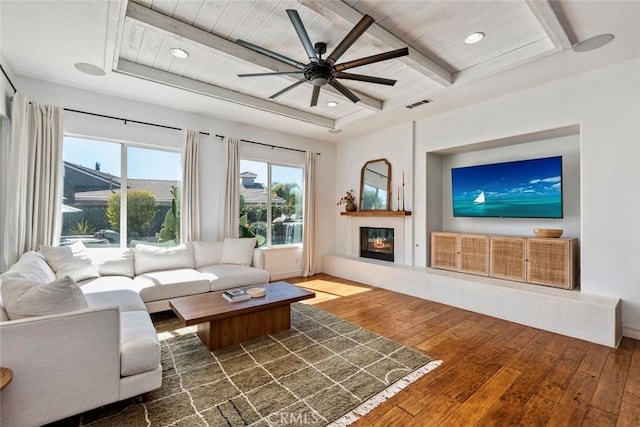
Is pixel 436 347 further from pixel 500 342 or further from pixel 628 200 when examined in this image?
pixel 628 200

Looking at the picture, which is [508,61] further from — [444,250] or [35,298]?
[35,298]

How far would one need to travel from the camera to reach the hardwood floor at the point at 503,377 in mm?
1884

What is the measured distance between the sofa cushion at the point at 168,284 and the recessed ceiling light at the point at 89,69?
239cm

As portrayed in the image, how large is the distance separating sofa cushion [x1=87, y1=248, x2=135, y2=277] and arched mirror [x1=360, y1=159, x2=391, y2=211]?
401 centimetres

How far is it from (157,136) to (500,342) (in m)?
5.07

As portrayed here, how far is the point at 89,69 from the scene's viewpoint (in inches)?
126

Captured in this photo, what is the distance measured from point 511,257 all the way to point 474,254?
18.8 inches

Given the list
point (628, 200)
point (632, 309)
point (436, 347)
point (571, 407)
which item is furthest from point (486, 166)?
point (571, 407)

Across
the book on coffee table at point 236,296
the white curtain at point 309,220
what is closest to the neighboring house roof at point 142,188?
the book on coffee table at point 236,296

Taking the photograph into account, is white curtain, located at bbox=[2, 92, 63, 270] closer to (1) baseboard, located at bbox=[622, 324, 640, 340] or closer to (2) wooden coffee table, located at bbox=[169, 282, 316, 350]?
(2) wooden coffee table, located at bbox=[169, 282, 316, 350]

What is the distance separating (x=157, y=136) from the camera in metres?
4.32

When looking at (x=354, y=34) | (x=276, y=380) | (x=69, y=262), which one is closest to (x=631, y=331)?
(x=276, y=380)

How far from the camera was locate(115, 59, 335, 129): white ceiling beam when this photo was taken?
3291mm

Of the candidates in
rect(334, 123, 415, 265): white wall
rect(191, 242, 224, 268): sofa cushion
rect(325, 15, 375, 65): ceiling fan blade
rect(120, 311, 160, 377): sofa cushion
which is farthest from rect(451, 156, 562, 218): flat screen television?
rect(120, 311, 160, 377): sofa cushion
